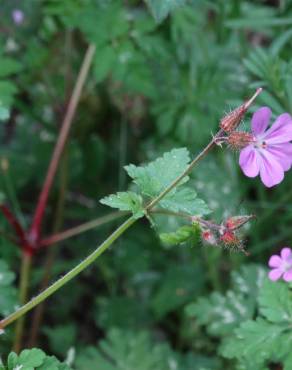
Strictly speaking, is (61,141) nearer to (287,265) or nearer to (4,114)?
(4,114)

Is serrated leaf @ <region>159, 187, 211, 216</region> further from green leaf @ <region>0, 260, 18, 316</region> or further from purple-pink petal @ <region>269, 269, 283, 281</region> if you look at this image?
green leaf @ <region>0, 260, 18, 316</region>

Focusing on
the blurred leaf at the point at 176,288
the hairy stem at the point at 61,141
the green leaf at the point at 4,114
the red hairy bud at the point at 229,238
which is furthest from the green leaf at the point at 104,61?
the red hairy bud at the point at 229,238

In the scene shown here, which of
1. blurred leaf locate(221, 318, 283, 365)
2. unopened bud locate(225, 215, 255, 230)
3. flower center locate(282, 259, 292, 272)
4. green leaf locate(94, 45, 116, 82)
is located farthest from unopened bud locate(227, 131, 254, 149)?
green leaf locate(94, 45, 116, 82)

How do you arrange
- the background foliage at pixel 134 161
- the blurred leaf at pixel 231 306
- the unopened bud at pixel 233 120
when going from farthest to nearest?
1. the background foliage at pixel 134 161
2. the blurred leaf at pixel 231 306
3. the unopened bud at pixel 233 120

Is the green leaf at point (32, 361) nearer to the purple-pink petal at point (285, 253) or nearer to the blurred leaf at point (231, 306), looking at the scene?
the purple-pink petal at point (285, 253)

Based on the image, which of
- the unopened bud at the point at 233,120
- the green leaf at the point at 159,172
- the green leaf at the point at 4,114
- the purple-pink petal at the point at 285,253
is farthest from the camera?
the green leaf at the point at 4,114

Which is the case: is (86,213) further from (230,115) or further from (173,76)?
(230,115)
